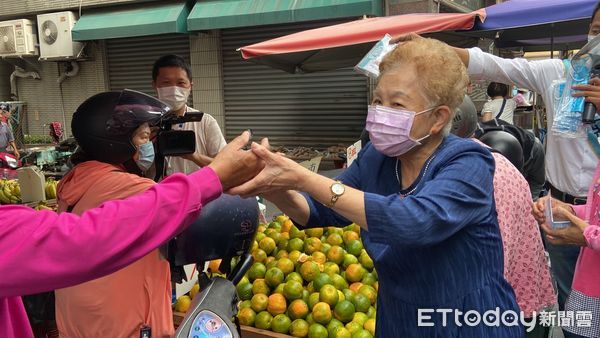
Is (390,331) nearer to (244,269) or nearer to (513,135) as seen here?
(244,269)

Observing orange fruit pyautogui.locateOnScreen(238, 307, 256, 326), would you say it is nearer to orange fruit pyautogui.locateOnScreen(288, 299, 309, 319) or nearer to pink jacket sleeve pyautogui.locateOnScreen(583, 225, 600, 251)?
orange fruit pyautogui.locateOnScreen(288, 299, 309, 319)

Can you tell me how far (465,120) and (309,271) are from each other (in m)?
1.40

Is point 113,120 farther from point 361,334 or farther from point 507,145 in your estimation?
point 507,145

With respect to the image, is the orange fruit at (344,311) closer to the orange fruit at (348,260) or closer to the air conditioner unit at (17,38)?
the orange fruit at (348,260)

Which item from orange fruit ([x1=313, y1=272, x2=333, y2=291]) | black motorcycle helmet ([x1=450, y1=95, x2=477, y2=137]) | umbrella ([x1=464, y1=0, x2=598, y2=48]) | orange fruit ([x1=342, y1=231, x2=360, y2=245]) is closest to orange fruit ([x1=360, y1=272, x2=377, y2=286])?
orange fruit ([x1=313, y1=272, x2=333, y2=291])

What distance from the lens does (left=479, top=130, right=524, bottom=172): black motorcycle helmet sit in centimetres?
325

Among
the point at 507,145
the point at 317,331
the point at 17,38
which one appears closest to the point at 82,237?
the point at 317,331

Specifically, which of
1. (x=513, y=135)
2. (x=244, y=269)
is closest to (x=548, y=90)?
(x=513, y=135)

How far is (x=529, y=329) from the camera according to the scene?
258 cm

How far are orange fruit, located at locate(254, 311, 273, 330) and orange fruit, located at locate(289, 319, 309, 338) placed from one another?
157 mm

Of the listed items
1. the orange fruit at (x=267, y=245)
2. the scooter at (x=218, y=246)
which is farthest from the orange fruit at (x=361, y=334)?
the scooter at (x=218, y=246)

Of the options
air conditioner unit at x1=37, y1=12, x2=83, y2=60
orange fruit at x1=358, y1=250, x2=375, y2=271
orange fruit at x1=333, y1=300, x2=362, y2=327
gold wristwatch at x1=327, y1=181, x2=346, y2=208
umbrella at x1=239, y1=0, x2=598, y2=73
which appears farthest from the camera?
air conditioner unit at x1=37, y1=12, x2=83, y2=60

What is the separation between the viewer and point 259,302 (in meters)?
3.05

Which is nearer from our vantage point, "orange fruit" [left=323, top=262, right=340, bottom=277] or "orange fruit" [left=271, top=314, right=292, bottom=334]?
"orange fruit" [left=271, top=314, right=292, bottom=334]
